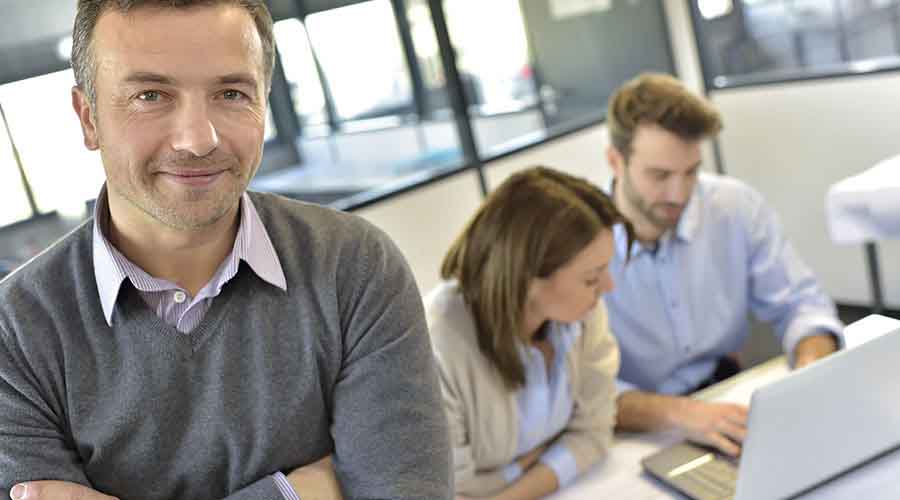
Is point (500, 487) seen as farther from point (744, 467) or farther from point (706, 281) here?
point (706, 281)

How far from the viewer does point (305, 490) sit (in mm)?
1213

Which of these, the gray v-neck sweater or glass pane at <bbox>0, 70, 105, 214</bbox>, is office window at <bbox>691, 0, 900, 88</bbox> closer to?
glass pane at <bbox>0, 70, 105, 214</bbox>

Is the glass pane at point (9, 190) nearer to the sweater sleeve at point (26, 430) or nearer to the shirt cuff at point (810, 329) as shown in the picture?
the sweater sleeve at point (26, 430)

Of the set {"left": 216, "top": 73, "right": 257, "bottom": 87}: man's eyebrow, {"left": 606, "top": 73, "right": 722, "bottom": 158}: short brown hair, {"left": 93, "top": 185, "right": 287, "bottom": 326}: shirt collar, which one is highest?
{"left": 216, "top": 73, "right": 257, "bottom": 87}: man's eyebrow

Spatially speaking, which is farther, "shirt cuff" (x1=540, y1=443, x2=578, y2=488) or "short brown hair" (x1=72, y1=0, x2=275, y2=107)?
"shirt cuff" (x1=540, y1=443, x2=578, y2=488)

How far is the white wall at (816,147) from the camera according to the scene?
10.3 ft

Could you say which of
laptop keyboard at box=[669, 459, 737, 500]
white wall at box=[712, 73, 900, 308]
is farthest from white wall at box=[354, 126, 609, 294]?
laptop keyboard at box=[669, 459, 737, 500]

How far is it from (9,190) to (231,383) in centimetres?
160

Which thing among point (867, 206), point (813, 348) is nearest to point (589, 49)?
point (867, 206)

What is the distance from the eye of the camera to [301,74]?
3309mm

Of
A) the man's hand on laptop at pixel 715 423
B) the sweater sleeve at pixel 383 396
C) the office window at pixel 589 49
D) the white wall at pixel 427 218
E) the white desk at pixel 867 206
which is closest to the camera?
the sweater sleeve at pixel 383 396

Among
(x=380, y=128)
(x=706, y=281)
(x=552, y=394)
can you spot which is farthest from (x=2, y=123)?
(x=706, y=281)

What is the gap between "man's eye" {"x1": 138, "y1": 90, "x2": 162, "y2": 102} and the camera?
1144 millimetres

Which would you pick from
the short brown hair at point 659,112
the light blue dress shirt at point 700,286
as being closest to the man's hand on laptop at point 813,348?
the light blue dress shirt at point 700,286
